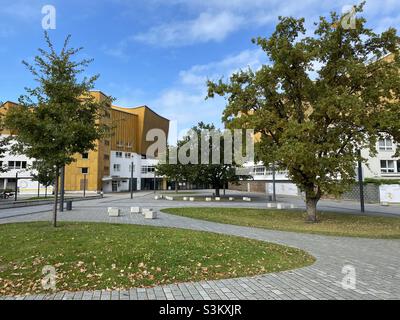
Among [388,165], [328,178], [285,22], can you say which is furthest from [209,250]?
[388,165]

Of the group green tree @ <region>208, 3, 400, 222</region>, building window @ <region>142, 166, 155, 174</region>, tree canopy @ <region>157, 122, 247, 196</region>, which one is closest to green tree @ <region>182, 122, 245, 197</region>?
tree canopy @ <region>157, 122, 247, 196</region>

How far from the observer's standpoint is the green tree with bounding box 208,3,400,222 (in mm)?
15695

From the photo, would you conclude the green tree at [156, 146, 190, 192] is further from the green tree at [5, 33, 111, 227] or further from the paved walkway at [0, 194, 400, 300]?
the paved walkway at [0, 194, 400, 300]

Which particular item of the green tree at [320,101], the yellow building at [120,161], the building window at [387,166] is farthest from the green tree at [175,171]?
the yellow building at [120,161]

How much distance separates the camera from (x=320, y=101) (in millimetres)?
16188

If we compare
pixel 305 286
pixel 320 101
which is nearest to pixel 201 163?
pixel 320 101

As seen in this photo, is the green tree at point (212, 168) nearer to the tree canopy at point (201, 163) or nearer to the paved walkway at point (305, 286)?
the tree canopy at point (201, 163)

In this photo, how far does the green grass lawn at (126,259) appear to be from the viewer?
645 cm

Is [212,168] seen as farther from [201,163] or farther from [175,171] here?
[175,171]

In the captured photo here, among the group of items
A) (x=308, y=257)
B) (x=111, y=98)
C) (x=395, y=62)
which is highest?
(x=395, y=62)

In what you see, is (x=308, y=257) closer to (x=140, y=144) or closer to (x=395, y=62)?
(x=395, y=62)

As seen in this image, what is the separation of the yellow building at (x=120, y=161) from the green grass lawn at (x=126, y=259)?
5955cm

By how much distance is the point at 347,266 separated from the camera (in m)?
7.98
